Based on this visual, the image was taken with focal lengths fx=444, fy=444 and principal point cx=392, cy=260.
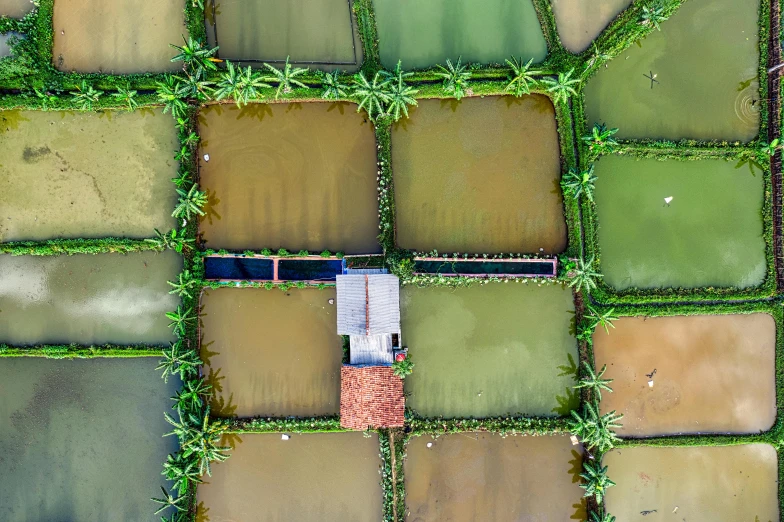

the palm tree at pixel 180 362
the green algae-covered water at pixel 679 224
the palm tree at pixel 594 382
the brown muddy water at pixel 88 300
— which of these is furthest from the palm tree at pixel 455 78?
the palm tree at pixel 180 362

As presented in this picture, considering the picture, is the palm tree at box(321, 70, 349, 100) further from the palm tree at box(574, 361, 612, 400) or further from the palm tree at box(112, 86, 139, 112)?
the palm tree at box(574, 361, 612, 400)

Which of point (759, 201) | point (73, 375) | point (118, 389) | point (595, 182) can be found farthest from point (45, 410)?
point (759, 201)

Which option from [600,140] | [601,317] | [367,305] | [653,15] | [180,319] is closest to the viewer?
[367,305]

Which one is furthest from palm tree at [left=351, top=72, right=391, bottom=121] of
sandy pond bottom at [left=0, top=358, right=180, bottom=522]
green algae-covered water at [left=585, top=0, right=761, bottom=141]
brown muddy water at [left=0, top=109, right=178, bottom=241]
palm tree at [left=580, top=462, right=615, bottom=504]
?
palm tree at [left=580, top=462, right=615, bottom=504]

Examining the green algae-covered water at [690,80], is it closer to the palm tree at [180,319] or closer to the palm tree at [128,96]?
the palm tree at [180,319]

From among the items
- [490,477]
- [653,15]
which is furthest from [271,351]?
[653,15]

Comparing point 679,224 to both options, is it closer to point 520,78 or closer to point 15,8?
point 520,78

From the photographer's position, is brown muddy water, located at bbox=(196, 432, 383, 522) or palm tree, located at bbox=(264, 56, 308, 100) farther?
brown muddy water, located at bbox=(196, 432, 383, 522)
